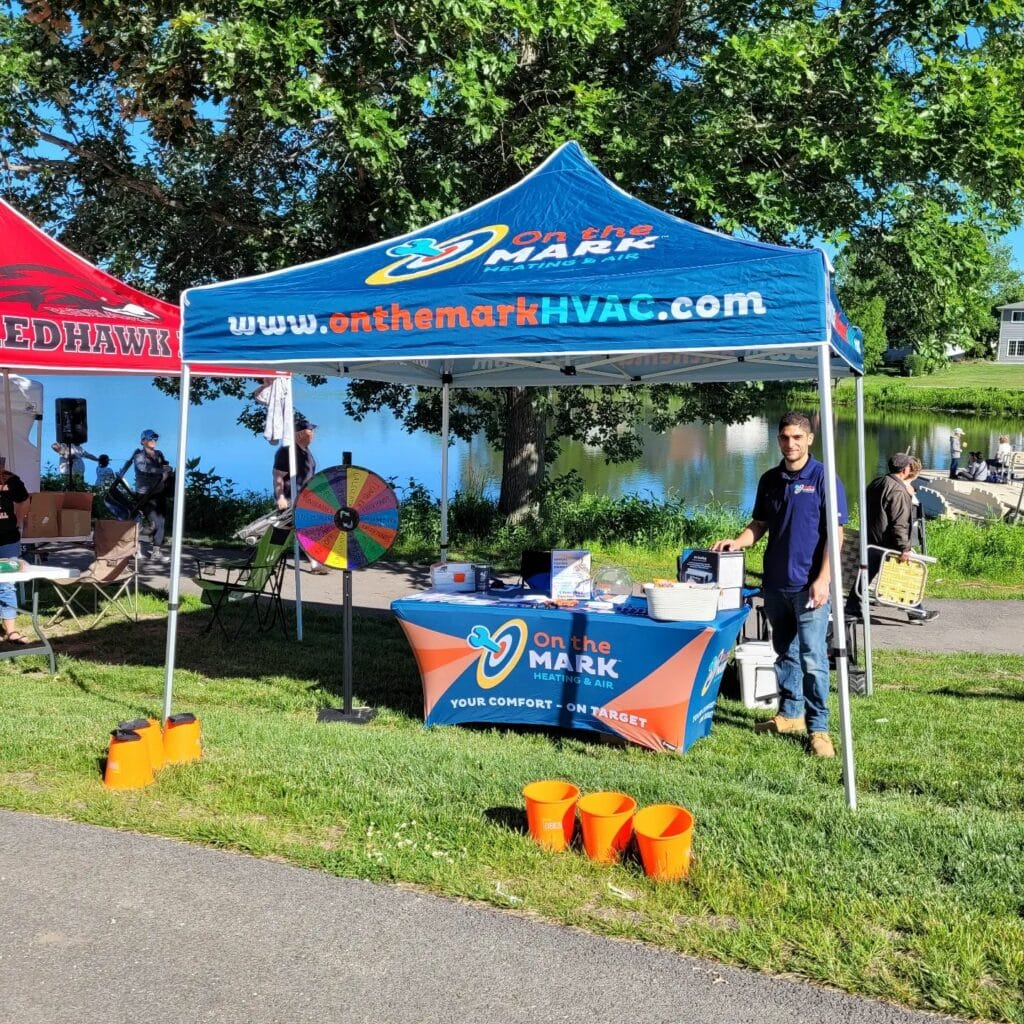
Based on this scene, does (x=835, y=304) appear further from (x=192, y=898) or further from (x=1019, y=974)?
(x=192, y=898)

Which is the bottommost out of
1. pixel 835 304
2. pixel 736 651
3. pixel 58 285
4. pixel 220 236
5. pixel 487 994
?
pixel 487 994

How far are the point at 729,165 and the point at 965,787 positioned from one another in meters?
7.67

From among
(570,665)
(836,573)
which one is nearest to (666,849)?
(836,573)

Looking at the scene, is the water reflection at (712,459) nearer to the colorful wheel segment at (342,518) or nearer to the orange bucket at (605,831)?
the colorful wheel segment at (342,518)

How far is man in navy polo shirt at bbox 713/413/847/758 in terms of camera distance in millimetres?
5637

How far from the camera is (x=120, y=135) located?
13.3 meters

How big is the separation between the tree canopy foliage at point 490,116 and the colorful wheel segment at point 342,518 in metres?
4.86

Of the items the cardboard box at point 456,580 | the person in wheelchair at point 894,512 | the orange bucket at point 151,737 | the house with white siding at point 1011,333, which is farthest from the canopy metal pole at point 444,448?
the house with white siding at point 1011,333

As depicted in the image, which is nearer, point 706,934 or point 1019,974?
point 1019,974

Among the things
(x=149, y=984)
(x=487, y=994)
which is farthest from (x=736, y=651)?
(x=149, y=984)

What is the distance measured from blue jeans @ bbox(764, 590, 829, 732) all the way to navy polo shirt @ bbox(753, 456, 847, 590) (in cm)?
10

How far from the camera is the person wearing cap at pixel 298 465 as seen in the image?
1198 cm

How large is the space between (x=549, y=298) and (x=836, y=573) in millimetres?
1918

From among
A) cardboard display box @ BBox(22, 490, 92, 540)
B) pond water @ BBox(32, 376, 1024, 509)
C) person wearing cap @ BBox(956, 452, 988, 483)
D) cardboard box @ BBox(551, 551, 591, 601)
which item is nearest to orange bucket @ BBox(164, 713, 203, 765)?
cardboard box @ BBox(551, 551, 591, 601)
